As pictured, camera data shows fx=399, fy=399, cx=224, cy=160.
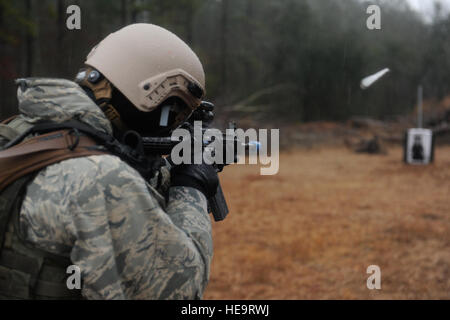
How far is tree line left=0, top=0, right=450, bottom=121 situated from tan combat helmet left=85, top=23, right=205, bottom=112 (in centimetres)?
1633

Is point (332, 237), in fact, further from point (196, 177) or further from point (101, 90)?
point (101, 90)

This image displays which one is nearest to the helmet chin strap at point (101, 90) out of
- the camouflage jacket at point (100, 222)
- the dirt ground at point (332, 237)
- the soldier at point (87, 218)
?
the soldier at point (87, 218)

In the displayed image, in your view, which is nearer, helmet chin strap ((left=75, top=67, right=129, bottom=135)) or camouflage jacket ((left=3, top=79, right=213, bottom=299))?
camouflage jacket ((left=3, top=79, right=213, bottom=299))

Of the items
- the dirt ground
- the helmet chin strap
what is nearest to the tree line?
the dirt ground

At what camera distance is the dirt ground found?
4230 millimetres

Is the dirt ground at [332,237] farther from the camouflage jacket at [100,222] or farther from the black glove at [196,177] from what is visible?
the camouflage jacket at [100,222]

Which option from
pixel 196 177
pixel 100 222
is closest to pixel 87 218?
pixel 100 222

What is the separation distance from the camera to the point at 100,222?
1.04 m

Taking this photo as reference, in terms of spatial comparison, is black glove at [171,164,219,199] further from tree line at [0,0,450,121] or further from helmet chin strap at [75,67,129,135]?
tree line at [0,0,450,121]

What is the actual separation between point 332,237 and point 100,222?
17.3 feet

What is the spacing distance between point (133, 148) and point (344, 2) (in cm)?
2564

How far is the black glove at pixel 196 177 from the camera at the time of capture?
1441 mm

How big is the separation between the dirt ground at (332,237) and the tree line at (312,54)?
938 cm
